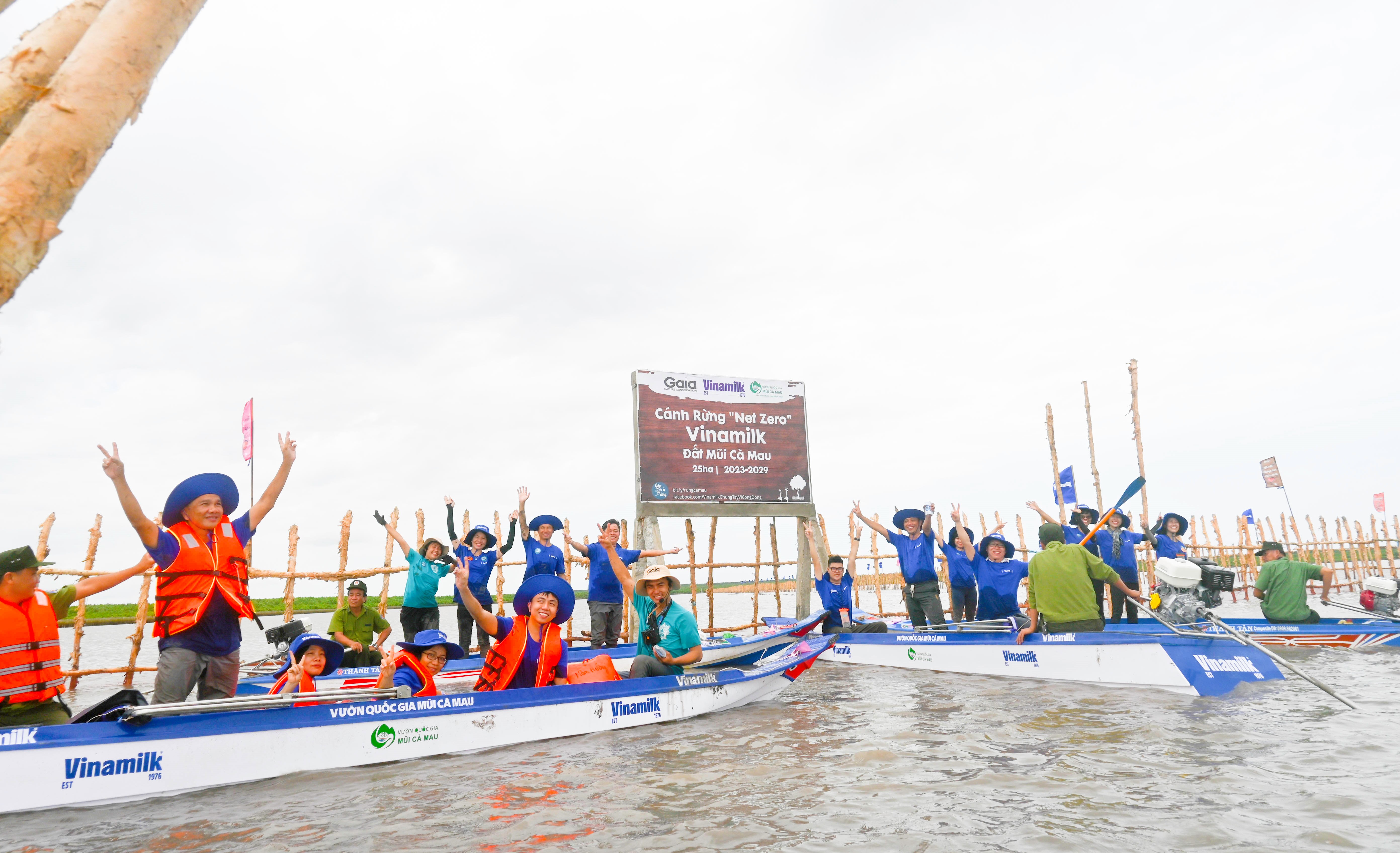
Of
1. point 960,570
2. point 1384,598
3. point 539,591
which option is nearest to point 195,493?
point 539,591

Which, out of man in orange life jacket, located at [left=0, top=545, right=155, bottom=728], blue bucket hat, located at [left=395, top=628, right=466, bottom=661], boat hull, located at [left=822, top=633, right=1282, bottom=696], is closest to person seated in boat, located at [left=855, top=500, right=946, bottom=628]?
boat hull, located at [left=822, top=633, right=1282, bottom=696]

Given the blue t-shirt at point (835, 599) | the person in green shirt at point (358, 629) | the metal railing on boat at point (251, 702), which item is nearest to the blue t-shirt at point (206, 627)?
the metal railing on boat at point (251, 702)

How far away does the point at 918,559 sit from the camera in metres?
11.5

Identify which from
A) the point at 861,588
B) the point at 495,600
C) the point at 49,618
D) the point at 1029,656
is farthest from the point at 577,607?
the point at 49,618

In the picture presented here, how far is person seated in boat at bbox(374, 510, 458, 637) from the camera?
10.5m

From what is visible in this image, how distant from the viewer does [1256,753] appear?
17.4 ft

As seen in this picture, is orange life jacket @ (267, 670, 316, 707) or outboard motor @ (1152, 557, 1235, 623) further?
outboard motor @ (1152, 557, 1235, 623)

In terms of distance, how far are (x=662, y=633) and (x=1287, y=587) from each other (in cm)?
879

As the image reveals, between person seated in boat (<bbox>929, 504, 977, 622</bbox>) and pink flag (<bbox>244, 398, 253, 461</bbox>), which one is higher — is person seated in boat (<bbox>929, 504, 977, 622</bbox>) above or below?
below

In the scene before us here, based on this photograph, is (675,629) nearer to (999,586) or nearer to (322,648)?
(322,648)

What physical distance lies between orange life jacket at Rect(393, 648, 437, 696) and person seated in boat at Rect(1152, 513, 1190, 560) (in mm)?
10730

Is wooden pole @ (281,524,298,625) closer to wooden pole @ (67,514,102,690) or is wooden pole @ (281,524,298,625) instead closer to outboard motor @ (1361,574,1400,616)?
wooden pole @ (67,514,102,690)

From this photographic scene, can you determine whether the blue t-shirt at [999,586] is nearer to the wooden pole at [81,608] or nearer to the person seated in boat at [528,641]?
the person seated in boat at [528,641]

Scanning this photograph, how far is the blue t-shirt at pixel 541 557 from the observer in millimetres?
11094
